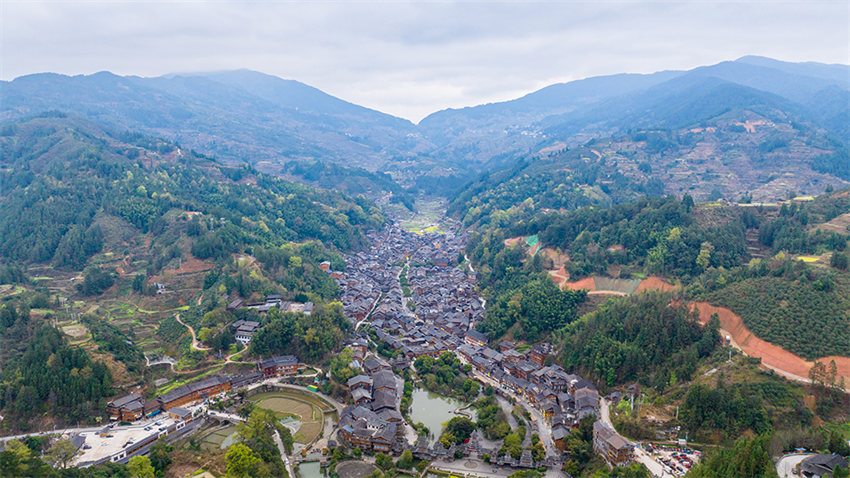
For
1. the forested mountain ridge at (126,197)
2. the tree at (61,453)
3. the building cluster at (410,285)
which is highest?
the forested mountain ridge at (126,197)

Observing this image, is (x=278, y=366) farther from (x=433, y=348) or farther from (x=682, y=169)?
(x=682, y=169)

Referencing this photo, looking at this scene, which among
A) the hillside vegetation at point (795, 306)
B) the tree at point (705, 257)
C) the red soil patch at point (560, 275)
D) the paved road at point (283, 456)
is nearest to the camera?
the paved road at point (283, 456)

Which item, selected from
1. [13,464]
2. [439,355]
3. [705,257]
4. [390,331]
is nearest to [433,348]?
[439,355]

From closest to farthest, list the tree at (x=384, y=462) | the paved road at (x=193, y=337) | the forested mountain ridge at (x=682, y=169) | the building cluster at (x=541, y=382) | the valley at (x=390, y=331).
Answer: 1. the tree at (x=384, y=462)
2. the valley at (x=390, y=331)
3. the building cluster at (x=541, y=382)
4. the paved road at (x=193, y=337)
5. the forested mountain ridge at (x=682, y=169)

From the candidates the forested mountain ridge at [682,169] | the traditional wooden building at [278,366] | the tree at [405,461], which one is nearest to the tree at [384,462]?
the tree at [405,461]

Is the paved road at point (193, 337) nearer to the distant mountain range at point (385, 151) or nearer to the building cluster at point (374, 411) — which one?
the building cluster at point (374, 411)

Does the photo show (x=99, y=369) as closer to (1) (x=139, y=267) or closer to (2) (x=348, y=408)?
(2) (x=348, y=408)

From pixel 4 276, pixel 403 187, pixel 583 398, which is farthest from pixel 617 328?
pixel 403 187

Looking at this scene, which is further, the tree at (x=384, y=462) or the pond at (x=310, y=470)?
the tree at (x=384, y=462)

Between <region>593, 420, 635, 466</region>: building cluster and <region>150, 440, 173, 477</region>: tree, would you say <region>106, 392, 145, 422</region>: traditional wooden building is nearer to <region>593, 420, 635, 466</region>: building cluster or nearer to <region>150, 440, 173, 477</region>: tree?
<region>150, 440, 173, 477</region>: tree
